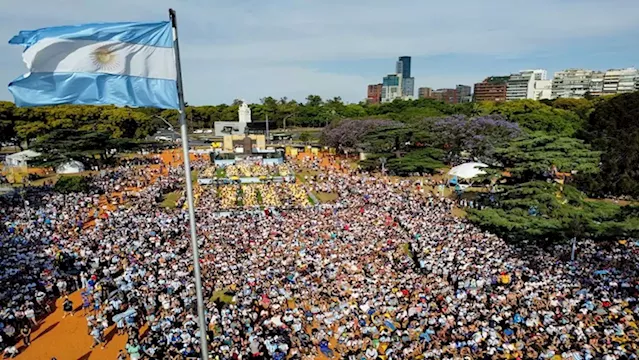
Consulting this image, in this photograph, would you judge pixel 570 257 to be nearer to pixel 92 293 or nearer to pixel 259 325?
pixel 259 325

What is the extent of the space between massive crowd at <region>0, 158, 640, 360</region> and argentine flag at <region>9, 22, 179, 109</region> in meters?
8.47

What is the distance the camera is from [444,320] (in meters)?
13.1

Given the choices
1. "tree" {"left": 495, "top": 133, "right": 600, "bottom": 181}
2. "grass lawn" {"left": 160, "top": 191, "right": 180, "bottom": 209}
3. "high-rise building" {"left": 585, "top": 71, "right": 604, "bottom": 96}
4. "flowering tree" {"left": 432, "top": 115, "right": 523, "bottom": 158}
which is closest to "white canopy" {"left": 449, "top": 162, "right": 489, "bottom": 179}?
"flowering tree" {"left": 432, "top": 115, "right": 523, "bottom": 158}

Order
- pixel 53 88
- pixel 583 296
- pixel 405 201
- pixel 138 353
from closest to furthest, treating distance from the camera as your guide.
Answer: pixel 53 88, pixel 138 353, pixel 583 296, pixel 405 201

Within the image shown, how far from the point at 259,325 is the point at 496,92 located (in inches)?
7018

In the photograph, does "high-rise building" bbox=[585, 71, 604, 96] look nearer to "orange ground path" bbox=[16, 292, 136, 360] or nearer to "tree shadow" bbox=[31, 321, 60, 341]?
"orange ground path" bbox=[16, 292, 136, 360]

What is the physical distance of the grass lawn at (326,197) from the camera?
32.9 meters

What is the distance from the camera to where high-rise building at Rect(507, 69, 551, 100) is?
163 m

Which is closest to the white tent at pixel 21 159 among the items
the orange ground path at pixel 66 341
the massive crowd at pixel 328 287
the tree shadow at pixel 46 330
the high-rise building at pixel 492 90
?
the massive crowd at pixel 328 287

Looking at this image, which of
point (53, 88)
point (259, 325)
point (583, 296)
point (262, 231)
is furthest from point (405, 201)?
point (53, 88)

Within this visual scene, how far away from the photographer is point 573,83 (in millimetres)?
154125

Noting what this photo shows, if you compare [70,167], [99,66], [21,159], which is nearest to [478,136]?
[99,66]

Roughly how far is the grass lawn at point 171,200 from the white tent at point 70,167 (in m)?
16.3

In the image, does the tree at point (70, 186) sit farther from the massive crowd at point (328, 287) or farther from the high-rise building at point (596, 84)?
the high-rise building at point (596, 84)
